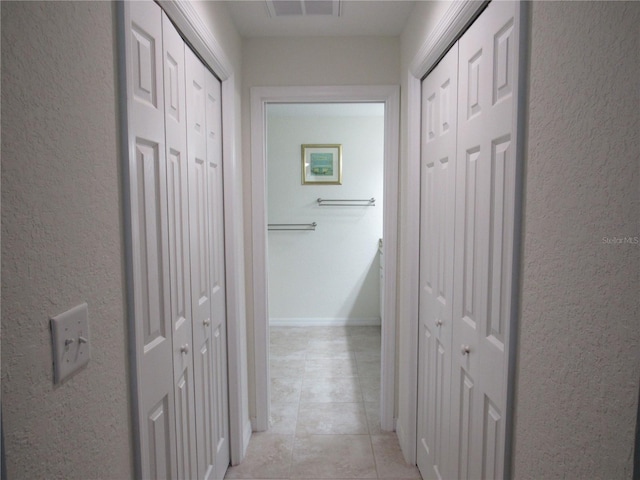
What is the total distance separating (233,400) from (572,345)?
6.02 feet

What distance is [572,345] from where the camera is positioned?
792 mm

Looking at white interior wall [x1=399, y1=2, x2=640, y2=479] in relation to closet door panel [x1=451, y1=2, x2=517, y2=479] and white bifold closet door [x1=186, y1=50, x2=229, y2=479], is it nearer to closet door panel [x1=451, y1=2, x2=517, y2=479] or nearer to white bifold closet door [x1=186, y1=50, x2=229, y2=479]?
closet door panel [x1=451, y1=2, x2=517, y2=479]

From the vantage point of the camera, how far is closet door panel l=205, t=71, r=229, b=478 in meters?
1.89

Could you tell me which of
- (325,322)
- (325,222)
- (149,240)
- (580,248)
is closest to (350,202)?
(325,222)

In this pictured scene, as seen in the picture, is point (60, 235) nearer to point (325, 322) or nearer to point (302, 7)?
point (302, 7)

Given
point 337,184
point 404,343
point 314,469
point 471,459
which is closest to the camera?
point 471,459

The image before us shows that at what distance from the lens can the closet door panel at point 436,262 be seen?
5.41 feet

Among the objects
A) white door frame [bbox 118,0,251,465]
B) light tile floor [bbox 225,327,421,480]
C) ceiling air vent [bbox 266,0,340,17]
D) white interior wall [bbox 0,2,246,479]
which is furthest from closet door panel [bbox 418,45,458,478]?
white interior wall [bbox 0,2,246,479]

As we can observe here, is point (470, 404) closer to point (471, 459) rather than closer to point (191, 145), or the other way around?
point (471, 459)

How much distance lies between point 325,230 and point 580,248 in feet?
12.8

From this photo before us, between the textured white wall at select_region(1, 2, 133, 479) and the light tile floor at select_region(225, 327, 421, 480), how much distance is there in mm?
1470

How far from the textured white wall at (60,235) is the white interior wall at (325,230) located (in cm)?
366

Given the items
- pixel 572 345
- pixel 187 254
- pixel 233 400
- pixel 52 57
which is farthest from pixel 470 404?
pixel 52 57

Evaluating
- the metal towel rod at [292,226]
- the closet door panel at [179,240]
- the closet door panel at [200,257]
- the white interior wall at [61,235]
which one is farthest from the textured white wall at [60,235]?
the metal towel rod at [292,226]
